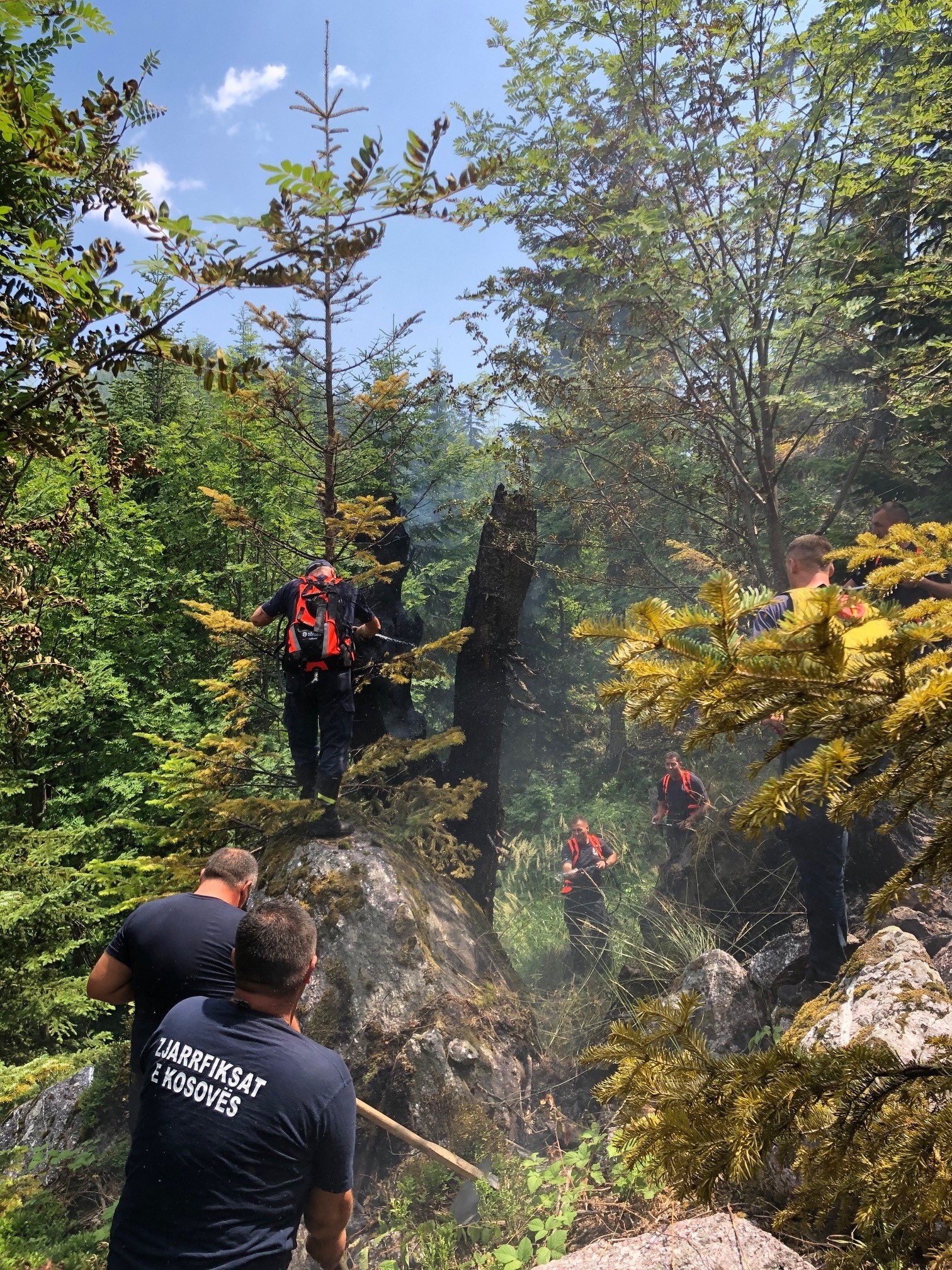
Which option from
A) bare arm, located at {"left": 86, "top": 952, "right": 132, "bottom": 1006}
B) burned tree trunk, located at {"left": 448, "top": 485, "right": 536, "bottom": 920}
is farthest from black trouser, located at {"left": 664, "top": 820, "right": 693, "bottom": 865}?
bare arm, located at {"left": 86, "top": 952, "right": 132, "bottom": 1006}

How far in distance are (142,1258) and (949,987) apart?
4197 millimetres

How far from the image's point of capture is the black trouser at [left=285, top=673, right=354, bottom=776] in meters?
5.47

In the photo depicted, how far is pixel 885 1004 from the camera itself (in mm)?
3438

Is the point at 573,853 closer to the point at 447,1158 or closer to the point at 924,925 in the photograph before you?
the point at 924,925

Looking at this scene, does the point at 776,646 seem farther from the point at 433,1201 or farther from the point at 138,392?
the point at 138,392

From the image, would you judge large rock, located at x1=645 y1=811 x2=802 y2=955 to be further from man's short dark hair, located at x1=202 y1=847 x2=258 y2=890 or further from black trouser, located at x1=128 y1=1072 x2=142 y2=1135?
black trouser, located at x1=128 y1=1072 x2=142 y2=1135

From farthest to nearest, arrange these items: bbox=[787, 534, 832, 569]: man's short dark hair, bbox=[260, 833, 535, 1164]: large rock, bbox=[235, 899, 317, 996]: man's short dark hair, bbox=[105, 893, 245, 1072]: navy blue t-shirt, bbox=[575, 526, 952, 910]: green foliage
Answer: bbox=[260, 833, 535, 1164]: large rock < bbox=[787, 534, 832, 569]: man's short dark hair < bbox=[105, 893, 245, 1072]: navy blue t-shirt < bbox=[235, 899, 317, 996]: man's short dark hair < bbox=[575, 526, 952, 910]: green foliage

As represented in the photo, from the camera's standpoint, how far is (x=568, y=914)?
8984mm

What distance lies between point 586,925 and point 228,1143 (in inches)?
272

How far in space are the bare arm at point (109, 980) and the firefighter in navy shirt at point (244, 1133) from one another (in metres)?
0.95

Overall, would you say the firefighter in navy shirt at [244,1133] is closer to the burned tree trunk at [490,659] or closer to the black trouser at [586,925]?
the burned tree trunk at [490,659]

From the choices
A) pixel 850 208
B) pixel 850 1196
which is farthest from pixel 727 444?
pixel 850 1196

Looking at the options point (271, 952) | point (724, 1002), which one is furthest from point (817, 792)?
point (724, 1002)

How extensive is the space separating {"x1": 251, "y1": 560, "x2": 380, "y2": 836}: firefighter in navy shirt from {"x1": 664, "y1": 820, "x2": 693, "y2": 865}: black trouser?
5.47 meters
